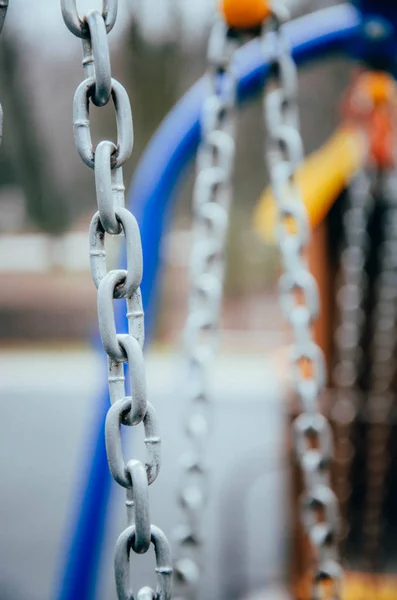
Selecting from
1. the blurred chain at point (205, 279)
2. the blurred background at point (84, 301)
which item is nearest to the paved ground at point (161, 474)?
the blurred background at point (84, 301)

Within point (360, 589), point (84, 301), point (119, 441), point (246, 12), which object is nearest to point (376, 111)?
point (246, 12)

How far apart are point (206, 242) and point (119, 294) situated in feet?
0.94

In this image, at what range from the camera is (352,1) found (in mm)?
769

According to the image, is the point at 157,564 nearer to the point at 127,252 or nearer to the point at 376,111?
the point at 127,252

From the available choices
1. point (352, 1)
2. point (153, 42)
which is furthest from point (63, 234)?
point (352, 1)

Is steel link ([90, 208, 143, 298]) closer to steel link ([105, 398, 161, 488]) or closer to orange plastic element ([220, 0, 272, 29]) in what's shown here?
steel link ([105, 398, 161, 488])

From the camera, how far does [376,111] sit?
2.75 feet

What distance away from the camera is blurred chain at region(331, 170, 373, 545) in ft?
2.92

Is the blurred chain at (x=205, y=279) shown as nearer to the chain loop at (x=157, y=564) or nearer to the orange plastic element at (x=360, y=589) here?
the chain loop at (x=157, y=564)

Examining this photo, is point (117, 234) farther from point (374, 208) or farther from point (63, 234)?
point (63, 234)

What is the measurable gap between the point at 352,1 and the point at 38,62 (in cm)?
237

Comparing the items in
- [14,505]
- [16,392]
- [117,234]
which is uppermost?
[117,234]

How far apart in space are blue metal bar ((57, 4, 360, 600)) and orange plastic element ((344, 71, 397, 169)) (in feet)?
0.19

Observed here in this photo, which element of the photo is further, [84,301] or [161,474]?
[84,301]
